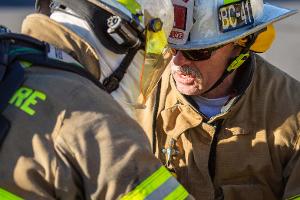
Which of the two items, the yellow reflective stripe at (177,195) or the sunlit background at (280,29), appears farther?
the sunlit background at (280,29)

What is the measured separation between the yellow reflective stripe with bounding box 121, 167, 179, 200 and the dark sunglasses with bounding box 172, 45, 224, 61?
4.39 ft

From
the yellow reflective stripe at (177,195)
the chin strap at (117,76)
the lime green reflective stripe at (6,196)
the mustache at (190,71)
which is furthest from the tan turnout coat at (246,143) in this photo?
the lime green reflective stripe at (6,196)

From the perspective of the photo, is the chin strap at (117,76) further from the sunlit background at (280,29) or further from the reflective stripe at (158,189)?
the sunlit background at (280,29)

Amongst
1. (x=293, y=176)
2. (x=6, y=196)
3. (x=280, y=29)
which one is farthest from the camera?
(x=280, y=29)

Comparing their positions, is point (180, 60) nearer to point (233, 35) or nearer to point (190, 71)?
point (190, 71)

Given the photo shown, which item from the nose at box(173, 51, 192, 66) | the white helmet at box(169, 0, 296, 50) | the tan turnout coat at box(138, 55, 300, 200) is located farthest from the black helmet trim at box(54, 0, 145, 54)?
the tan turnout coat at box(138, 55, 300, 200)

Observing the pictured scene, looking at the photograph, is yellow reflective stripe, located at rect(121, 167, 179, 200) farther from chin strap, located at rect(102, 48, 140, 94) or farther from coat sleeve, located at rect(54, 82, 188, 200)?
chin strap, located at rect(102, 48, 140, 94)

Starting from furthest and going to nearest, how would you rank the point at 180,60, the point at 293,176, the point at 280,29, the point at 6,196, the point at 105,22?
the point at 280,29
the point at 180,60
the point at 293,176
the point at 105,22
the point at 6,196

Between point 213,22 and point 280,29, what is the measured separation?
4.25 metres

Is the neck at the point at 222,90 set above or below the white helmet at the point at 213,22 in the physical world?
below

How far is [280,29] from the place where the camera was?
23.2 feet

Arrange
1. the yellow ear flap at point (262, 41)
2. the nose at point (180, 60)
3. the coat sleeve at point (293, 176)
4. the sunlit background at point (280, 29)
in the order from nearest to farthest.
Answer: the coat sleeve at point (293, 176)
the nose at point (180, 60)
the yellow ear flap at point (262, 41)
the sunlit background at point (280, 29)

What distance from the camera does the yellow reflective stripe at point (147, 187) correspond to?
1.66 m

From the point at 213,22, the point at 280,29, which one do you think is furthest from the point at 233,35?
the point at 280,29
